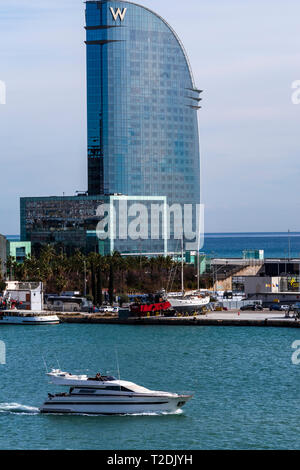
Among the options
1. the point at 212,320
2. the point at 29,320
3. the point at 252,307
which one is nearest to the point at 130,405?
the point at 212,320

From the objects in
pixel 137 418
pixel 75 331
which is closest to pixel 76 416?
pixel 137 418

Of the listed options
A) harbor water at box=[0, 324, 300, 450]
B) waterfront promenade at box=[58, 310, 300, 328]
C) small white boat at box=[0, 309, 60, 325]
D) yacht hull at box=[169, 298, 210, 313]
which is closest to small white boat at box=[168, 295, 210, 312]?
yacht hull at box=[169, 298, 210, 313]

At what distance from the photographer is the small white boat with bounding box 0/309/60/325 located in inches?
5463

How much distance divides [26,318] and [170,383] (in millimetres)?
65074

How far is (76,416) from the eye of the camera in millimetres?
67312

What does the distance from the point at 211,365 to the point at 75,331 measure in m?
39.2

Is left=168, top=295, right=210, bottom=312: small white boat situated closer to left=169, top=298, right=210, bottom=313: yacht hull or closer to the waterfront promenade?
left=169, top=298, right=210, bottom=313: yacht hull

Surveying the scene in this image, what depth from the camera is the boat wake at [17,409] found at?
6831 centimetres

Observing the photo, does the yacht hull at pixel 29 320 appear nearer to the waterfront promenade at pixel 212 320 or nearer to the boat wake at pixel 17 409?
the waterfront promenade at pixel 212 320

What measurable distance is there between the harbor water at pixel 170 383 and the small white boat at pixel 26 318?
843cm

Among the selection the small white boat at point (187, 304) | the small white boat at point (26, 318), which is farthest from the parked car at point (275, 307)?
the small white boat at point (26, 318)

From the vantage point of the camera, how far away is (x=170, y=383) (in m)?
79.4
